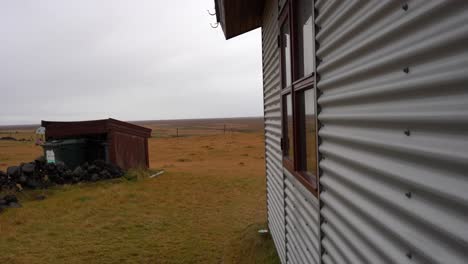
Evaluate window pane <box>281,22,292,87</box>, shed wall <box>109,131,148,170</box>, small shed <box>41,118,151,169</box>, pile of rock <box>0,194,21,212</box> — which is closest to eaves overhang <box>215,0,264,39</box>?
window pane <box>281,22,292,87</box>

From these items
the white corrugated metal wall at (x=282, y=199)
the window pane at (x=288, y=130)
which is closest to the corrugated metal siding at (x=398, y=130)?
the white corrugated metal wall at (x=282, y=199)

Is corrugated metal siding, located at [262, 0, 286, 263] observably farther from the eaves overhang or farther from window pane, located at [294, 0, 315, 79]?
window pane, located at [294, 0, 315, 79]

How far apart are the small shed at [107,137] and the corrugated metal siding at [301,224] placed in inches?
378

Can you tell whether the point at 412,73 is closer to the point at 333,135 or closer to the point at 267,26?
the point at 333,135

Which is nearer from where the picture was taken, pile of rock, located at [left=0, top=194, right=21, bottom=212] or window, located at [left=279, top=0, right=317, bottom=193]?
window, located at [left=279, top=0, right=317, bottom=193]

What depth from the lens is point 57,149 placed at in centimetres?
1245

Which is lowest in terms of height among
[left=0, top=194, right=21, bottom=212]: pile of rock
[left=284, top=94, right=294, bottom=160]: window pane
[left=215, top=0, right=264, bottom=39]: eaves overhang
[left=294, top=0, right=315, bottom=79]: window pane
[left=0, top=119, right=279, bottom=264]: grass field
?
[left=0, top=119, right=279, bottom=264]: grass field

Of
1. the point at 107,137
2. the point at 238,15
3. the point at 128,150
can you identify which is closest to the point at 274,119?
the point at 238,15

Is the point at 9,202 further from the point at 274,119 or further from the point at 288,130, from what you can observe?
the point at 288,130

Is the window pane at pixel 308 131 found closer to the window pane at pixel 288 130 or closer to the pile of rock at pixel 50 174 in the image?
the window pane at pixel 288 130

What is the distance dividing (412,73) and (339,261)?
1.32 m

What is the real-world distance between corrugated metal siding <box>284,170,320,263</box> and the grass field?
50.3 inches

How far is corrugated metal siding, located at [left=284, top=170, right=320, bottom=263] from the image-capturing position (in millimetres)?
3004

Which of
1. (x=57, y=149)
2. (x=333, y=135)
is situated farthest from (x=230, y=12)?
(x=57, y=149)
